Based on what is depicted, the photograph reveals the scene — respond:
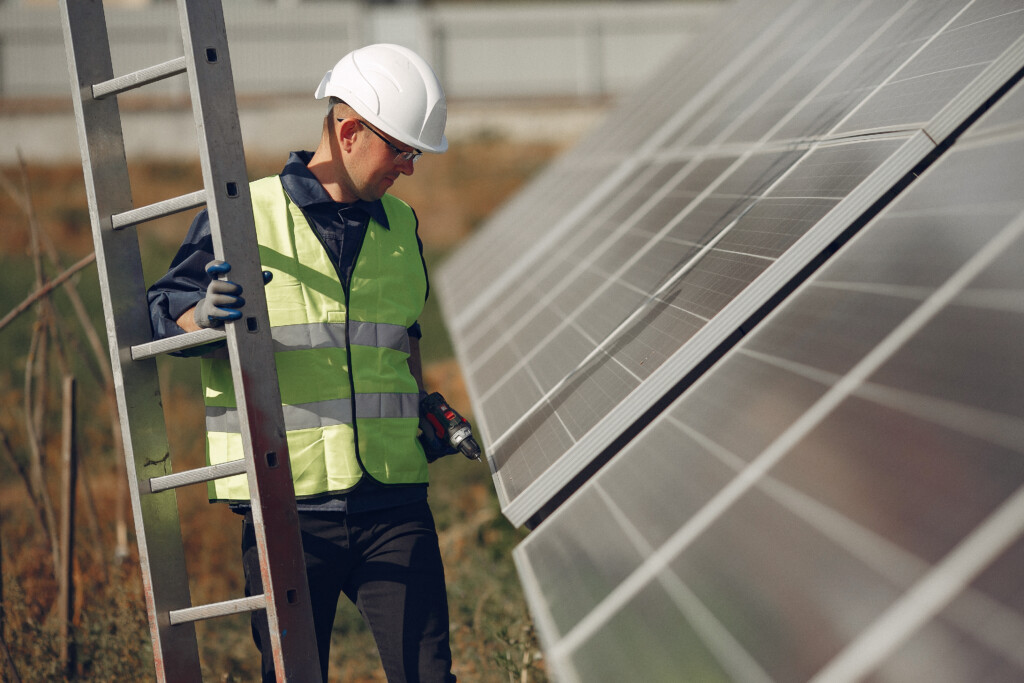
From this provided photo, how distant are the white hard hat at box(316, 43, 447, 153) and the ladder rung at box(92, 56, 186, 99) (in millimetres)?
550

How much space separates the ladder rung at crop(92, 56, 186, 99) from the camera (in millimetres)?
2838

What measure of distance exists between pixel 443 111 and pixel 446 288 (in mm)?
7168

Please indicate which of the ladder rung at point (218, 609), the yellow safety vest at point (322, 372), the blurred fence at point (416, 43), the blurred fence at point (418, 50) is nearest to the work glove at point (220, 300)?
the yellow safety vest at point (322, 372)

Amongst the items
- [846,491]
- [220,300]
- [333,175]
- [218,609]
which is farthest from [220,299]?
[846,491]

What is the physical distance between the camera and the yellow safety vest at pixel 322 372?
10.3 ft

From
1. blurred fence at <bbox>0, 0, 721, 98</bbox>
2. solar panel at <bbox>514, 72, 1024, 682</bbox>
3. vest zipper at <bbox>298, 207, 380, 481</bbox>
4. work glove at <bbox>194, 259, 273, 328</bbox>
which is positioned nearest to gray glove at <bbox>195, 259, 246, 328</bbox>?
work glove at <bbox>194, 259, 273, 328</bbox>

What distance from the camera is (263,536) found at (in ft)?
9.29

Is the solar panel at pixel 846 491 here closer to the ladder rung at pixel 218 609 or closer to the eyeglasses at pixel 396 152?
the ladder rung at pixel 218 609

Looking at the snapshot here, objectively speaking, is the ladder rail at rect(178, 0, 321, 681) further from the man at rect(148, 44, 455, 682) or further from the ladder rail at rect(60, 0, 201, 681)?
the ladder rail at rect(60, 0, 201, 681)

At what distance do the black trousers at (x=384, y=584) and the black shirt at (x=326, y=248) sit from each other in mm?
Answer: 51

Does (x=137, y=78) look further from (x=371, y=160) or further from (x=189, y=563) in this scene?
(x=189, y=563)

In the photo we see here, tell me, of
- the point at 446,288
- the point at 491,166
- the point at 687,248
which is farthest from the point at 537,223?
the point at 491,166

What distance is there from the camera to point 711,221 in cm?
412

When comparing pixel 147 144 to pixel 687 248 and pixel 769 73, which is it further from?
pixel 687 248
